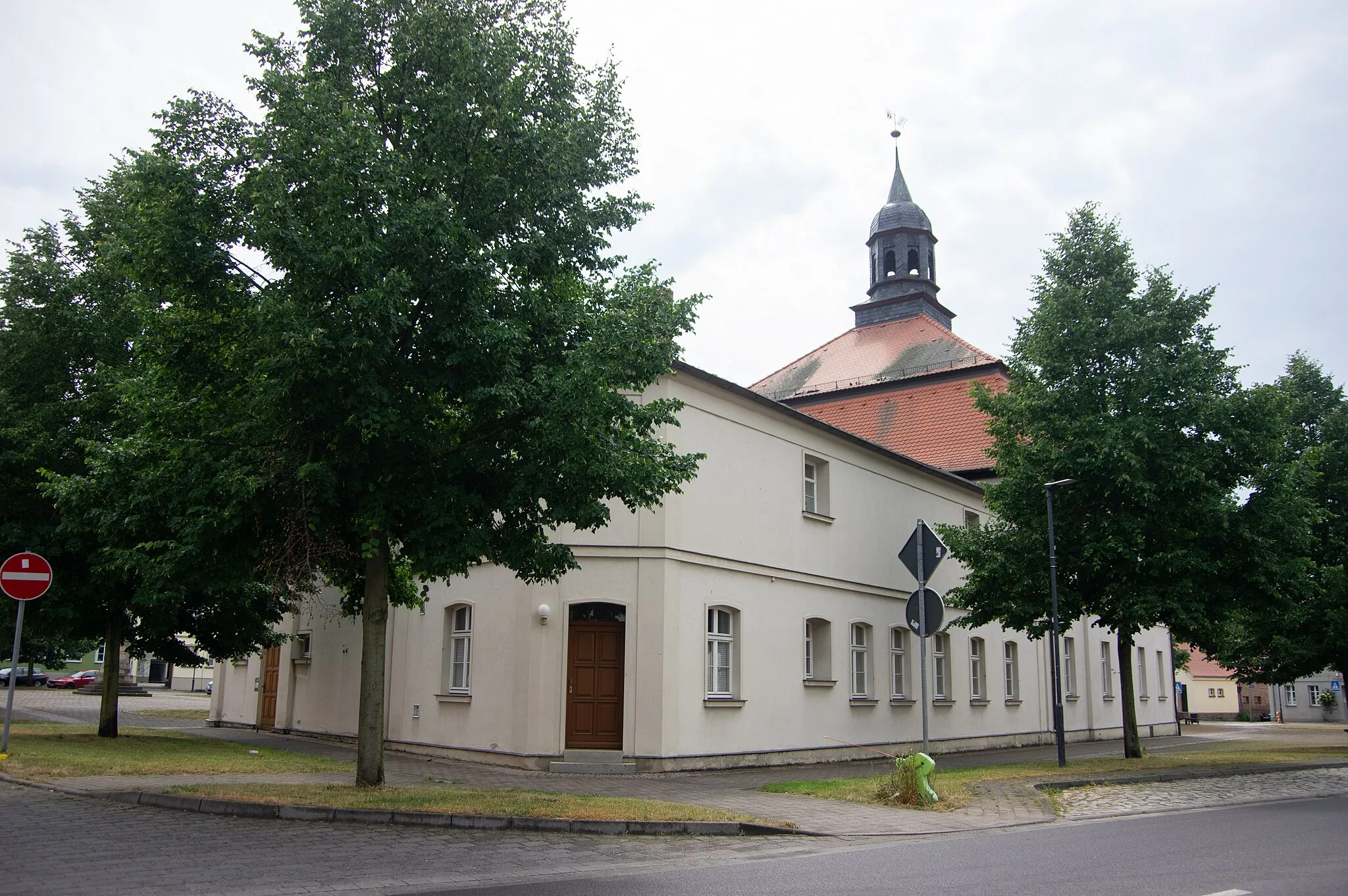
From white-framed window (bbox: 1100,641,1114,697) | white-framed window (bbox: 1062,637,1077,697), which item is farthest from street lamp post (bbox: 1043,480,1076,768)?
white-framed window (bbox: 1100,641,1114,697)

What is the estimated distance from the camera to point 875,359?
38469 millimetres

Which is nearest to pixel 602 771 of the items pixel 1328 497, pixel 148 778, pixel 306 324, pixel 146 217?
pixel 148 778

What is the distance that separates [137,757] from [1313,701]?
8506 centimetres

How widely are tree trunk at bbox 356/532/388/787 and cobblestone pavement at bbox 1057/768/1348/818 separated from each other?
322 inches

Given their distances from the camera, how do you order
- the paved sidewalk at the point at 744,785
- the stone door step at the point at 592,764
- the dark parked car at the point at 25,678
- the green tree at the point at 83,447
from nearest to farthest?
1. the paved sidewalk at the point at 744,785
2. the stone door step at the point at 592,764
3. the green tree at the point at 83,447
4. the dark parked car at the point at 25,678

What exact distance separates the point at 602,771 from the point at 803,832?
262 inches

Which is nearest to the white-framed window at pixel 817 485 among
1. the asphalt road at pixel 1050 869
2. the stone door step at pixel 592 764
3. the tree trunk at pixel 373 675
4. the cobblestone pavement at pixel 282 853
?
the stone door step at pixel 592 764

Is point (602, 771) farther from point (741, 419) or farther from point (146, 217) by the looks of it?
point (146, 217)

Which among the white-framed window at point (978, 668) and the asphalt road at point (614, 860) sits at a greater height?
the white-framed window at point (978, 668)

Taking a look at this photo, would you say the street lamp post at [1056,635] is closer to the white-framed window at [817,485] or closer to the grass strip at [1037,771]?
the grass strip at [1037,771]

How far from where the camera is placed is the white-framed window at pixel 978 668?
2694cm

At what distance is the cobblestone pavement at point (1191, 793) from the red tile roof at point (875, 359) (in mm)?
18523

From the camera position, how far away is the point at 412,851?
8.49 meters

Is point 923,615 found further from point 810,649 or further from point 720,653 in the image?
point 810,649
